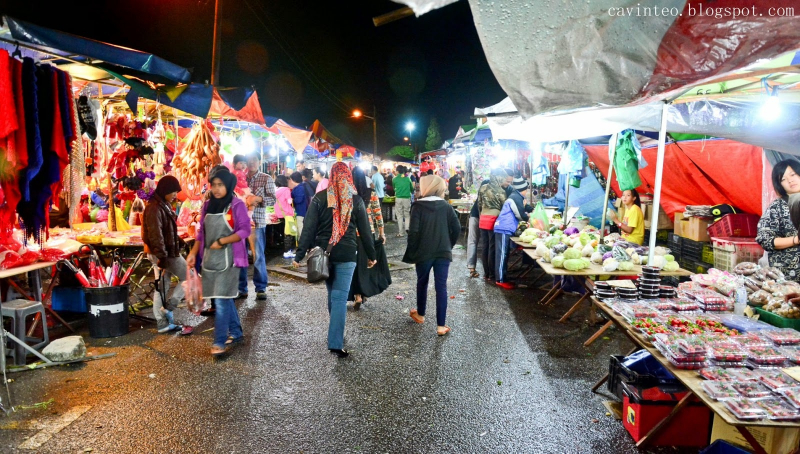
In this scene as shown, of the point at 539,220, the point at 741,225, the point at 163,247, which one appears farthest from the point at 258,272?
the point at 741,225

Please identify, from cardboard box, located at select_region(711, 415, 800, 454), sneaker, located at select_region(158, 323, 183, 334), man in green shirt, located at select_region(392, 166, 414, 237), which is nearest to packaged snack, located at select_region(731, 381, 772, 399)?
cardboard box, located at select_region(711, 415, 800, 454)

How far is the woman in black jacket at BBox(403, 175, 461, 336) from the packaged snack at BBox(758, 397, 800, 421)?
3.73 m

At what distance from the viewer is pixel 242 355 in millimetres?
5422

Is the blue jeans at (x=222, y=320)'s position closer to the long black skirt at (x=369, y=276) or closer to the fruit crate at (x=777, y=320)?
the long black skirt at (x=369, y=276)

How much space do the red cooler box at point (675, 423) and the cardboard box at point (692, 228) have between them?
582 cm

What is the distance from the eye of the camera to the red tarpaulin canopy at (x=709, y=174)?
24.0 feet

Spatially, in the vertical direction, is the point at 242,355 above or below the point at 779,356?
below

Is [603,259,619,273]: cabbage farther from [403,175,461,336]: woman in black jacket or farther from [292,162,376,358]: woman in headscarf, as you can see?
[292,162,376,358]: woman in headscarf

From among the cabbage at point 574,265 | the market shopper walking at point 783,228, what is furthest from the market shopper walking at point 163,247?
the market shopper walking at point 783,228

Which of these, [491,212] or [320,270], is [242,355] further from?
[491,212]

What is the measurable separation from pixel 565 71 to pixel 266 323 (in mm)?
5873

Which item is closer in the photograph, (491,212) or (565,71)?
(565,71)

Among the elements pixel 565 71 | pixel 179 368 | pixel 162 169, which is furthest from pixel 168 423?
pixel 162 169

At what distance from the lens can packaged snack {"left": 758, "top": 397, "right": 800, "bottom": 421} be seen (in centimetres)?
242
